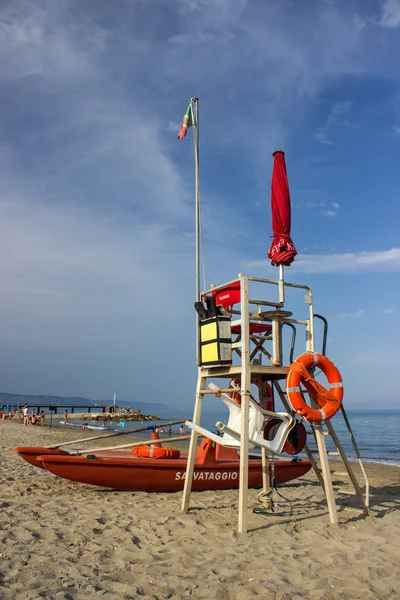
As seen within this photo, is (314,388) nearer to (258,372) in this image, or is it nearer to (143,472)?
(258,372)

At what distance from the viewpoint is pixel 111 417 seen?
56.2 metres

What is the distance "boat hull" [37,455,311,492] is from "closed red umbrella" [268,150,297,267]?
4.64m

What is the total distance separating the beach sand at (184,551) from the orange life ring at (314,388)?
1.56 meters

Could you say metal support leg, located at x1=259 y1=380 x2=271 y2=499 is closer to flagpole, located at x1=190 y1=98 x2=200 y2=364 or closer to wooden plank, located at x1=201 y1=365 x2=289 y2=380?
wooden plank, located at x1=201 y1=365 x2=289 y2=380

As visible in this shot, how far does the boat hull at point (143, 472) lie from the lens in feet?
27.6

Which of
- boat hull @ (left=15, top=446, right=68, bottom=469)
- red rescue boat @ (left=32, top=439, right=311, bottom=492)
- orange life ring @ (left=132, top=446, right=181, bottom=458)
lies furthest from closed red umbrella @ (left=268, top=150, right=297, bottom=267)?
boat hull @ (left=15, top=446, right=68, bottom=469)

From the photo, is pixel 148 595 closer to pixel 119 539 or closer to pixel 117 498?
pixel 119 539

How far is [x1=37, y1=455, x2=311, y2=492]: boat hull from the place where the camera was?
8.40 meters

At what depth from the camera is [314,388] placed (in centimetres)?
677

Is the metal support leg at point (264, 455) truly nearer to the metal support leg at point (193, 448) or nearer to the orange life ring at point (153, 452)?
the metal support leg at point (193, 448)

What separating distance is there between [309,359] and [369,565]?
2.76 meters

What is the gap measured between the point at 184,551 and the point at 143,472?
379cm

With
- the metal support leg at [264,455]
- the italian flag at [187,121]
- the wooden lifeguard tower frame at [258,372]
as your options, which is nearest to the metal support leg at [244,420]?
the wooden lifeguard tower frame at [258,372]

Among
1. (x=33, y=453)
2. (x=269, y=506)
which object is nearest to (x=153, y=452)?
(x=33, y=453)
